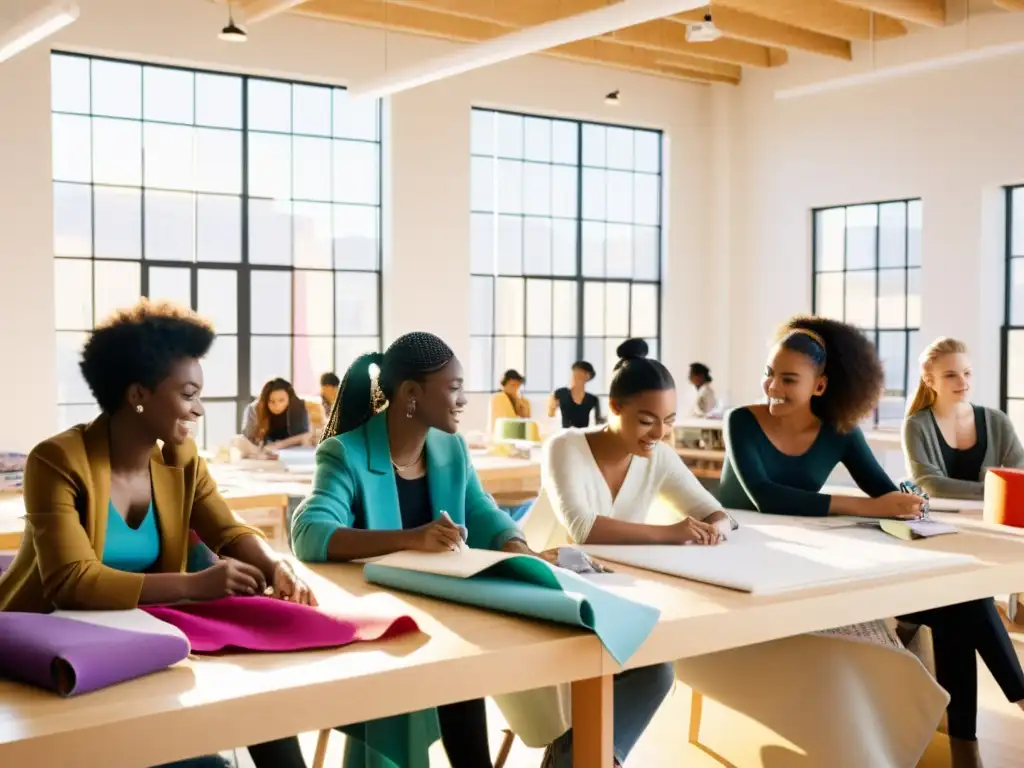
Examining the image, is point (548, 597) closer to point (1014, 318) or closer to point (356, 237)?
point (356, 237)

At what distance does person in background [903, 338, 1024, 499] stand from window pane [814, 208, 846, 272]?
6495 millimetres

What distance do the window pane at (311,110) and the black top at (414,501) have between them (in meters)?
7.27

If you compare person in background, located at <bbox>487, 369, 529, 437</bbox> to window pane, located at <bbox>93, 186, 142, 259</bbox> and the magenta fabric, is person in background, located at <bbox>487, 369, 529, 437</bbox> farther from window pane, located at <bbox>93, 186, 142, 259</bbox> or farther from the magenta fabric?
the magenta fabric

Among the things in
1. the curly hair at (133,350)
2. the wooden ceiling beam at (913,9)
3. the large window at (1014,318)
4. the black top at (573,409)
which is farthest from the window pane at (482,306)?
the curly hair at (133,350)

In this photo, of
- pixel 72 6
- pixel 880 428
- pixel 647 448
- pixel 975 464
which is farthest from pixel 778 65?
pixel 647 448

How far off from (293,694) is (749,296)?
10.2 meters

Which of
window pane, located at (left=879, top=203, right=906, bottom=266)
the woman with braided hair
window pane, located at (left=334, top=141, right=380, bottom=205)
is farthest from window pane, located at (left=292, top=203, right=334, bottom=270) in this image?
the woman with braided hair

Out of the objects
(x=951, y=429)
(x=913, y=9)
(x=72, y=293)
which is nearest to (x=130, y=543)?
(x=951, y=429)

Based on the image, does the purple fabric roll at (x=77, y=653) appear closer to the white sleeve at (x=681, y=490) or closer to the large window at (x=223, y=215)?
the white sleeve at (x=681, y=490)

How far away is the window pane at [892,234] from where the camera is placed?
9.88 m

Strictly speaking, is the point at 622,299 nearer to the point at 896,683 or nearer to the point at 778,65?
the point at 778,65

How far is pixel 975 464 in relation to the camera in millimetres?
4098

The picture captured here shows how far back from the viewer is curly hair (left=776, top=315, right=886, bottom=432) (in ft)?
10.8

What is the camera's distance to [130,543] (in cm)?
207
